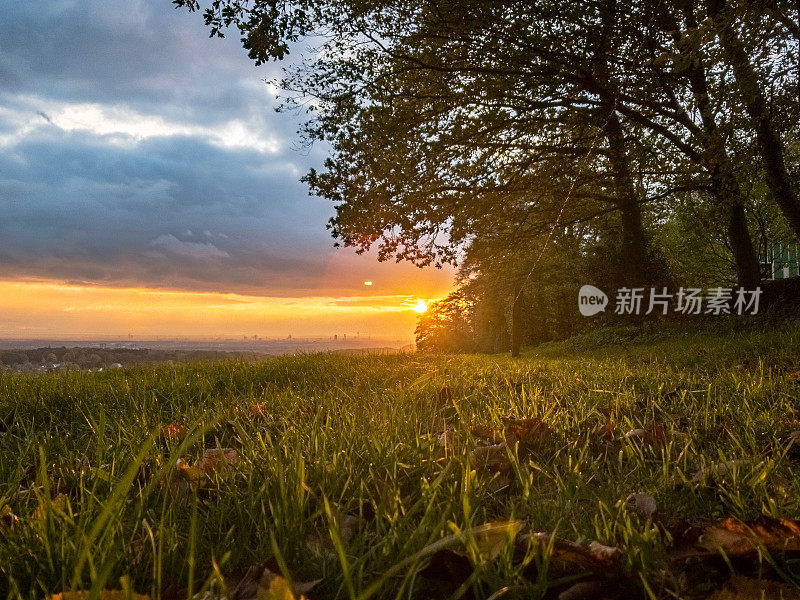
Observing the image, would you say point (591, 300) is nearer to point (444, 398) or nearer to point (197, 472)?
point (444, 398)

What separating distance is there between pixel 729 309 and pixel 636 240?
4383 millimetres

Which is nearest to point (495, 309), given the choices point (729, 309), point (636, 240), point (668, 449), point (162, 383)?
point (636, 240)

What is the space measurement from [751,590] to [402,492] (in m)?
1.22

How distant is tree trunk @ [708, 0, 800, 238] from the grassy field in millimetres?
7563

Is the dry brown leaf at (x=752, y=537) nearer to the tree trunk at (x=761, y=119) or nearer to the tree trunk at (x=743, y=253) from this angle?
the tree trunk at (x=761, y=119)

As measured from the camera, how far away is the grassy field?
1331 millimetres

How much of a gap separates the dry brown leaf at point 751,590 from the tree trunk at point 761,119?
980cm

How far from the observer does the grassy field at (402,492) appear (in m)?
1.33

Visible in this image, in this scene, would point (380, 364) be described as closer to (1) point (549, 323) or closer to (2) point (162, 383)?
(2) point (162, 383)

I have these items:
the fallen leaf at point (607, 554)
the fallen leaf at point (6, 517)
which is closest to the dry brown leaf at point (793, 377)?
the fallen leaf at point (607, 554)

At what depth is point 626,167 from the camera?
15.7 metres

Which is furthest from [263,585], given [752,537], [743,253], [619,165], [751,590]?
[743,253]

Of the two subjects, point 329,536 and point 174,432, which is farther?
point 174,432

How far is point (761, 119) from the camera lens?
11.8 m
